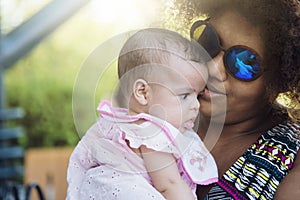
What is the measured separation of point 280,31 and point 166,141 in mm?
353

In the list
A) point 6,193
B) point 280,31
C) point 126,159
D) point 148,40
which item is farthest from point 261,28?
point 6,193

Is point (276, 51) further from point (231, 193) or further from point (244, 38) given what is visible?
point (231, 193)

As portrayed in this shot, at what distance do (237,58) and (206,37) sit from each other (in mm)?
86

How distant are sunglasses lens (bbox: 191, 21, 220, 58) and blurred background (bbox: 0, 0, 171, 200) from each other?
322 cm

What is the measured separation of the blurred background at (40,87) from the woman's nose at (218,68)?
129 inches

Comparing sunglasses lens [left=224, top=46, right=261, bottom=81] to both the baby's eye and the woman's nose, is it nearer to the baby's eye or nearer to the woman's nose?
the woman's nose

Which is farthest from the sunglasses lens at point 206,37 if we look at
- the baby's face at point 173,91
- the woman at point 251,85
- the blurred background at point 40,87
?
Result: the blurred background at point 40,87

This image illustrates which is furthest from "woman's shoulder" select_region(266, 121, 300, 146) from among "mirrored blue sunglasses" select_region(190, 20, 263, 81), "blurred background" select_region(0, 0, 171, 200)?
"blurred background" select_region(0, 0, 171, 200)

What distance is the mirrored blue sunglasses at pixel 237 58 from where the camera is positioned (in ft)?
4.97

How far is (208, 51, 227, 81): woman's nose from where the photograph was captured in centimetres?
152

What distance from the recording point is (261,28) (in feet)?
→ 5.07

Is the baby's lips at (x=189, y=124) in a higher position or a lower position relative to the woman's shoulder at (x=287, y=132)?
higher

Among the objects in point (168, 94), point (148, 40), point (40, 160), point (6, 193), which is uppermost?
point (148, 40)

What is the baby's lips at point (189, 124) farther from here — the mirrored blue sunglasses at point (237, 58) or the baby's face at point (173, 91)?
the mirrored blue sunglasses at point (237, 58)
